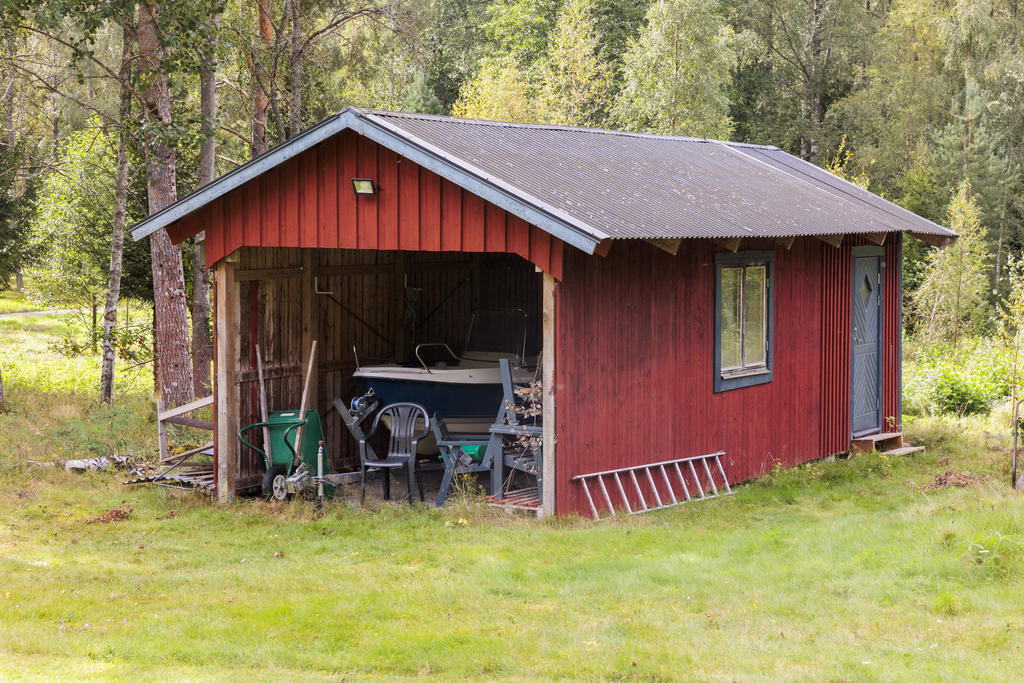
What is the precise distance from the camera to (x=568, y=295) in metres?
9.13

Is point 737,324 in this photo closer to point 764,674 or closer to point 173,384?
point 764,674

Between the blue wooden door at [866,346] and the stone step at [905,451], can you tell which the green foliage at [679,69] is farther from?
the stone step at [905,451]

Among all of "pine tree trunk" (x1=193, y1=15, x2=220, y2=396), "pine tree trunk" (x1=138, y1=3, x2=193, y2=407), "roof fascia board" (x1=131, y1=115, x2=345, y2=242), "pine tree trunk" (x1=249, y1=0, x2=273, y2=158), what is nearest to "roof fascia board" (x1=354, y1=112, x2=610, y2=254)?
"roof fascia board" (x1=131, y1=115, x2=345, y2=242)

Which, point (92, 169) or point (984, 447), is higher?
point (92, 169)

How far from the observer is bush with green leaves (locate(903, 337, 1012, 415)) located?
16672 millimetres

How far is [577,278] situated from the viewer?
30.3 feet

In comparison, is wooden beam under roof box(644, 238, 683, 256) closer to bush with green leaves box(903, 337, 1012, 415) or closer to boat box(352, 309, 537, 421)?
boat box(352, 309, 537, 421)

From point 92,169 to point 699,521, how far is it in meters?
14.3

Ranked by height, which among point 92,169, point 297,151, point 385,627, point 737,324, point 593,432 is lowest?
point 385,627

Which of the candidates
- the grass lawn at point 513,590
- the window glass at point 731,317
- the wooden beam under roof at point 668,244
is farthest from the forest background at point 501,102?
the wooden beam under roof at point 668,244

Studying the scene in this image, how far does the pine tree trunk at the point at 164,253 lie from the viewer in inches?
592

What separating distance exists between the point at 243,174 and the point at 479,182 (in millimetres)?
2423

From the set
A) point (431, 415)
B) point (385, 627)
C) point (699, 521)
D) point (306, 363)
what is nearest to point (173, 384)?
point (306, 363)

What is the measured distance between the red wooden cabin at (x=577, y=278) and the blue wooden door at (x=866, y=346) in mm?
37
